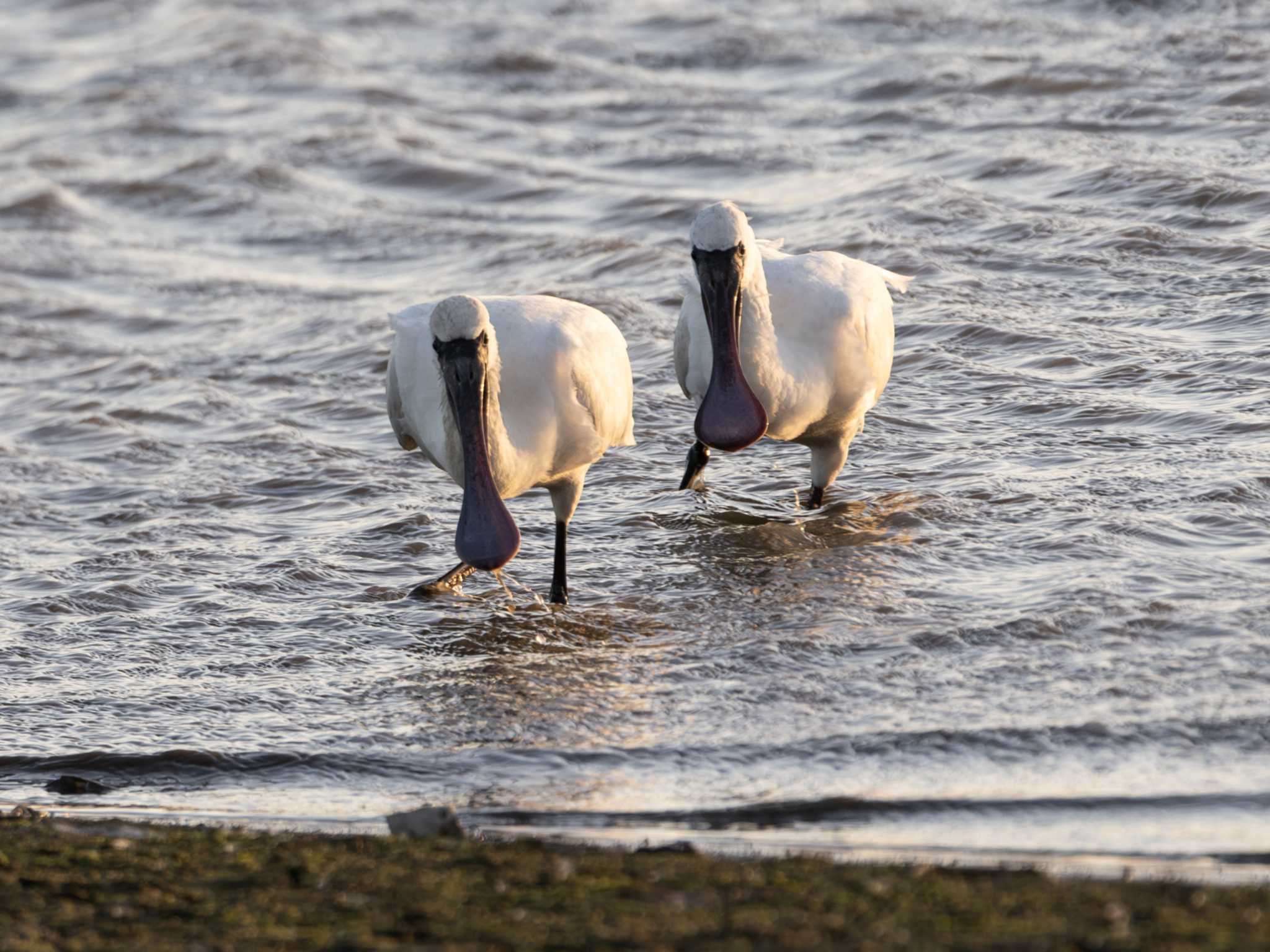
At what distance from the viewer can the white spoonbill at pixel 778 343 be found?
7.95 m

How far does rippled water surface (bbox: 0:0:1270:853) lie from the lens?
5.75 metres

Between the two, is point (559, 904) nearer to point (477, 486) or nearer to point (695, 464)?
point (477, 486)

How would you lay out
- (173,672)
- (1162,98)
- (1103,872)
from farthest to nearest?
(1162,98) < (173,672) < (1103,872)

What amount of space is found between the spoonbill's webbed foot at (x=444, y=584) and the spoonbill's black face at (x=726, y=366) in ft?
3.92

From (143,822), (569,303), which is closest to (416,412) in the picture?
(569,303)

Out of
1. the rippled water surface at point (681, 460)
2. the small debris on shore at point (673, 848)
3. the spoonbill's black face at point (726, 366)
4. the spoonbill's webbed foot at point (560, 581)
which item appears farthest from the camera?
the spoonbill's black face at point (726, 366)

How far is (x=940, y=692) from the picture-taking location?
6.04m

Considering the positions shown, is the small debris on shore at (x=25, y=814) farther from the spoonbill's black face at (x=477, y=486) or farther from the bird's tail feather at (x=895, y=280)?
the bird's tail feather at (x=895, y=280)

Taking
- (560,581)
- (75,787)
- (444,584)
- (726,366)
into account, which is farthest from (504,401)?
(75,787)

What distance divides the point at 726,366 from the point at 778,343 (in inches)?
13.5

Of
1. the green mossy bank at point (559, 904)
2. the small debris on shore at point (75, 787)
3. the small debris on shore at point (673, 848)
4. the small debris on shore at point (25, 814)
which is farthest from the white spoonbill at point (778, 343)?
the green mossy bank at point (559, 904)

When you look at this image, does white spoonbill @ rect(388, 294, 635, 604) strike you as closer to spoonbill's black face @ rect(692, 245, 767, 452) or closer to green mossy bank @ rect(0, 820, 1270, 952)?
spoonbill's black face @ rect(692, 245, 767, 452)

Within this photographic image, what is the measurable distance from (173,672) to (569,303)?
2380mm

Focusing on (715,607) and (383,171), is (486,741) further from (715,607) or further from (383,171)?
(383,171)
